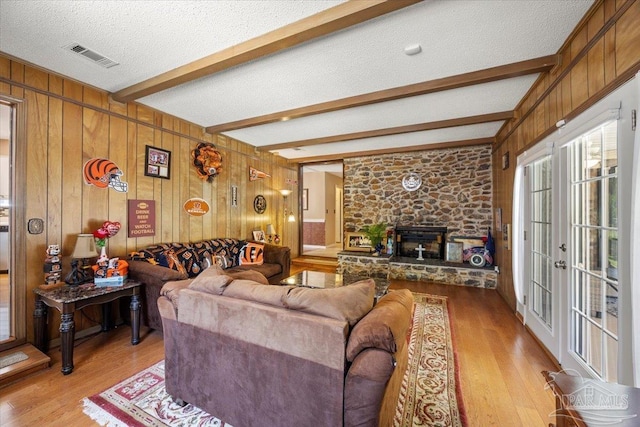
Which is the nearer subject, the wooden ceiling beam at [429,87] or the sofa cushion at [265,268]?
the wooden ceiling beam at [429,87]

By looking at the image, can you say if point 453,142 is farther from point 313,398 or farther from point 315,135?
point 313,398

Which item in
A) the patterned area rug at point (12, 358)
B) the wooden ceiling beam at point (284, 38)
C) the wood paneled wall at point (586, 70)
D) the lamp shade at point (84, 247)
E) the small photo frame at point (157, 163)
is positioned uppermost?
the wooden ceiling beam at point (284, 38)

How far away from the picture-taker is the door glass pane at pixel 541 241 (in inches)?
98.2

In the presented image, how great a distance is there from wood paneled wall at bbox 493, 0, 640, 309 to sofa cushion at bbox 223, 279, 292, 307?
7.49 ft

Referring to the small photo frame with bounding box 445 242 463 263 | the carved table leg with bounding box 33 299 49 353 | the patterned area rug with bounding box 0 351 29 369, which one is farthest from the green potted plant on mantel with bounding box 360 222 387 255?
the patterned area rug with bounding box 0 351 29 369

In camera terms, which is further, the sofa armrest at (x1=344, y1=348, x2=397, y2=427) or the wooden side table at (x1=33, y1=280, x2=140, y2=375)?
the wooden side table at (x1=33, y1=280, x2=140, y2=375)

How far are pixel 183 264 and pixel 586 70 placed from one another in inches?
171

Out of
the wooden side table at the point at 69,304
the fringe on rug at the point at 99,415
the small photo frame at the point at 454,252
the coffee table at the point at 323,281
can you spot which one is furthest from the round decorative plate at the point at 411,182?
the fringe on rug at the point at 99,415

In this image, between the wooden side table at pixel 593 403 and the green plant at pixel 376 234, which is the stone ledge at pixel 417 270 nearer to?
the green plant at pixel 376 234

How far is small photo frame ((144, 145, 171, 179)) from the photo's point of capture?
3.36m

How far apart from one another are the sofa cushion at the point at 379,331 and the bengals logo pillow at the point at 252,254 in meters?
3.05

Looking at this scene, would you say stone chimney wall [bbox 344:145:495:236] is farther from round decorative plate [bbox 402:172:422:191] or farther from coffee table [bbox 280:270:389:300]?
coffee table [bbox 280:270:389:300]

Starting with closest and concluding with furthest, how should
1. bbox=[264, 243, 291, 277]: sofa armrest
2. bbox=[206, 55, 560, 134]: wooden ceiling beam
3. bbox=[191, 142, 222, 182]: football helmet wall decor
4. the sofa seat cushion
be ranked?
bbox=[206, 55, 560, 134]: wooden ceiling beam
the sofa seat cushion
bbox=[191, 142, 222, 182]: football helmet wall decor
bbox=[264, 243, 291, 277]: sofa armrest

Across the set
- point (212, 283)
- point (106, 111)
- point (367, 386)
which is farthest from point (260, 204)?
point (367, 386)
